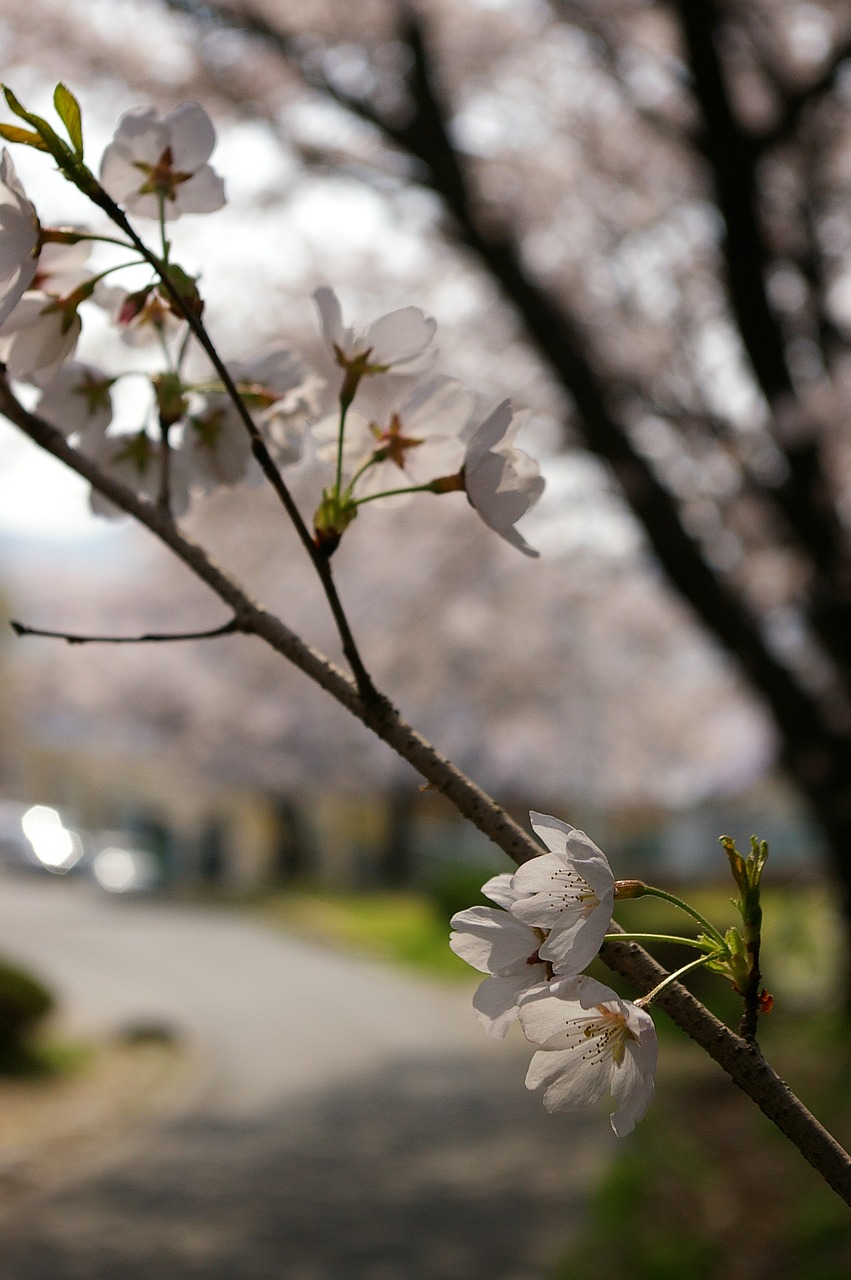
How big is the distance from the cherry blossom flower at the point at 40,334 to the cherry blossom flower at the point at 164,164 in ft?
0.28

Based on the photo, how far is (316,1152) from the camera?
6070 millimetres

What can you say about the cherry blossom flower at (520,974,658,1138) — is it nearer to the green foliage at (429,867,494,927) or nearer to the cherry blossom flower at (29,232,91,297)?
the cherry blossom flower at (29,232,91,297)

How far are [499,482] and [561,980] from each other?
0.95 ft

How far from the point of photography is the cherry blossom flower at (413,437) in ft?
2.62

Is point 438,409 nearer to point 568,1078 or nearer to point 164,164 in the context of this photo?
point 164,164

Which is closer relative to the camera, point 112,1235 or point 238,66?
point 112,1235

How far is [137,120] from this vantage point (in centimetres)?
78

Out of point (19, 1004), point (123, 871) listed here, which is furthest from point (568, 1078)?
point (123, 871)

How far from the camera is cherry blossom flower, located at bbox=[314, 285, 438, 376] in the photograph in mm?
776

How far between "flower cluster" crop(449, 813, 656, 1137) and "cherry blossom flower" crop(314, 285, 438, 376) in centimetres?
35

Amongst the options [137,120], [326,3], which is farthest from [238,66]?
[137,120]

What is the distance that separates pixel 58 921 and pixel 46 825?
20.1ft

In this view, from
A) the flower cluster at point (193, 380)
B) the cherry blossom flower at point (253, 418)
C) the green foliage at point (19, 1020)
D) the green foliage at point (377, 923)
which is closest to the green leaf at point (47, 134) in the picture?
the flower cluster at point (193, 380)

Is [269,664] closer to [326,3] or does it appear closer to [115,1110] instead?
[115,1110]
